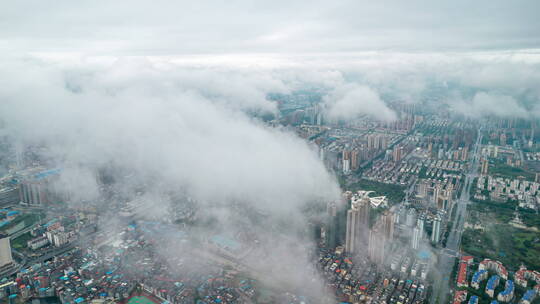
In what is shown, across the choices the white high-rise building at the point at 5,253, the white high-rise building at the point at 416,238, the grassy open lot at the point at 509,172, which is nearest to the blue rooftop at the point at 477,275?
the white high-rise building at the point at 416,238

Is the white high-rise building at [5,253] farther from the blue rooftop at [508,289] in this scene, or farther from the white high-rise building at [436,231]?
the blue rooftop at [508,289]

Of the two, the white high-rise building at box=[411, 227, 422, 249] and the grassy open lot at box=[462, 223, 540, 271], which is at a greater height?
the white high-rise building at box=[411, 227, 422, 249]

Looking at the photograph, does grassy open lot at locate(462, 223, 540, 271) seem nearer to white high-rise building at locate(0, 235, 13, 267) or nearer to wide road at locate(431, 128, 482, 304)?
wide road at locate(431, 128, 482, 304)

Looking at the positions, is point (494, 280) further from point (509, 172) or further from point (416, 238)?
point (509, 172)

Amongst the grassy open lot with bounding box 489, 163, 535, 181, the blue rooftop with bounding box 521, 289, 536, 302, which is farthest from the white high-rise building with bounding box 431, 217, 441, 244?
the grassy open lot with bounding box 489, 163, 535, 181

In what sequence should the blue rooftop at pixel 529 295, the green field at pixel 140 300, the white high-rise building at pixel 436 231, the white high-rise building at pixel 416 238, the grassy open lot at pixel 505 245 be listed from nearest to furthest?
1. the blue rooftop at pixel 529 295
2. the green field at pixel 140 300
3. the grassy open lot at pixel 505 245
4. the white high-rise building at pixel 416 238
5. the white high-rise building at pixel 436 231

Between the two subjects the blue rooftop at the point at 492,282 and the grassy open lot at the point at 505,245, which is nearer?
the blue rooftop at the point at 492,282

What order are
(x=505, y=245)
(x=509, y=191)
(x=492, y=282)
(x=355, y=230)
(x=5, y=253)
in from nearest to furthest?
(x=492, y=282)
(x=5, y=253)
(x=355, y=230)
(x=505, y=245)
(x=509, y=191)

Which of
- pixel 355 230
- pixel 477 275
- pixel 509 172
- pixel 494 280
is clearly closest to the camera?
pixel 494 280

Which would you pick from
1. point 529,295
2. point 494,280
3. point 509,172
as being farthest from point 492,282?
point 509,172

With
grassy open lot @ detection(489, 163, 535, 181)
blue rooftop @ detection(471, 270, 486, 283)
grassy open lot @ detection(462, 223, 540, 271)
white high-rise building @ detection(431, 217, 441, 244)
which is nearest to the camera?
blue rooftop @ detection(471, 270, 486, 283)

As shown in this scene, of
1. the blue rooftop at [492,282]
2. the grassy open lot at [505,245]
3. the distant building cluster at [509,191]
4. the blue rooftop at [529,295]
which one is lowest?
the grassy open lot at [505,245]
